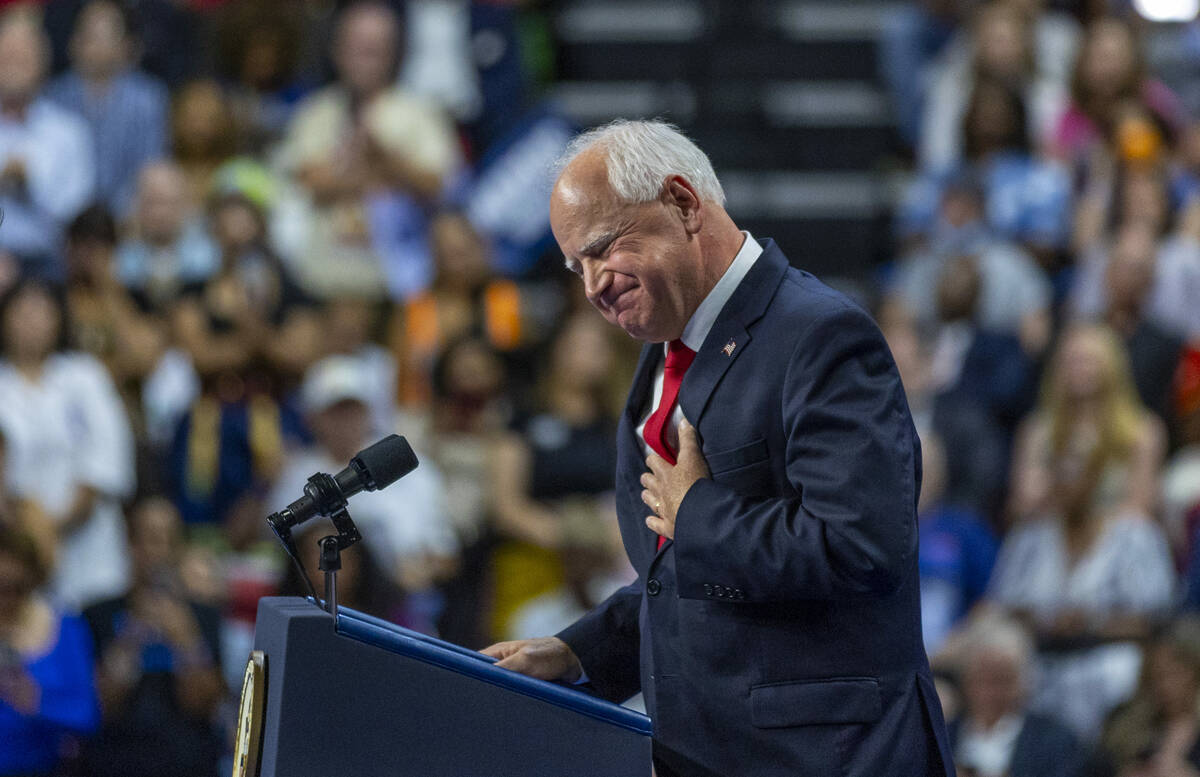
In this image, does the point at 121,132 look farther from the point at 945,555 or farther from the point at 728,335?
the point at 728,335

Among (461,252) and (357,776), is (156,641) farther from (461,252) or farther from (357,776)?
(357,776)

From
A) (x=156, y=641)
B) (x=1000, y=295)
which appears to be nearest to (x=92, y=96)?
(x=156, y=641)

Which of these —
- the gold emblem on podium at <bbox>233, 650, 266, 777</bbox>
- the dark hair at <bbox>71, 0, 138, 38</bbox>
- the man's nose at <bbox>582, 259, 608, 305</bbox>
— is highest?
the dark hair at <bbox>71, 0, 138, 38</bbox>

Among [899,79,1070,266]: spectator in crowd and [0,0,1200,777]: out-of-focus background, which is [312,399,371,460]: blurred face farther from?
[899,79,1070,266]: spectator in crowd

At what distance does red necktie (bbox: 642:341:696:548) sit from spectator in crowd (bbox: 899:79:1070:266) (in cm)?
475

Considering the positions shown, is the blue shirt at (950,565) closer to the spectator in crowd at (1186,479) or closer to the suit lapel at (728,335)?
the spectator in crowd at (1186,479)

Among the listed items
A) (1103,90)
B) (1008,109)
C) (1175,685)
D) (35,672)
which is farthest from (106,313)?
(1103,90)

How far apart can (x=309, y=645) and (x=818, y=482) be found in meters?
0.68

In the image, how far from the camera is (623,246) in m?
2.35

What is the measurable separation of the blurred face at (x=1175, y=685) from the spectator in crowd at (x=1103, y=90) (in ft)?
8.91

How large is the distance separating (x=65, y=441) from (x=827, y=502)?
167 inches

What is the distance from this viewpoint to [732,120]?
798 cm

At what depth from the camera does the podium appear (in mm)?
2113

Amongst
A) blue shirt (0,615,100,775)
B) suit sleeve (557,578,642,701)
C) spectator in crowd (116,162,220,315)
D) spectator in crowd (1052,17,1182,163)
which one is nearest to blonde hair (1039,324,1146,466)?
spectator in crowd (1052,17,1182,163)
